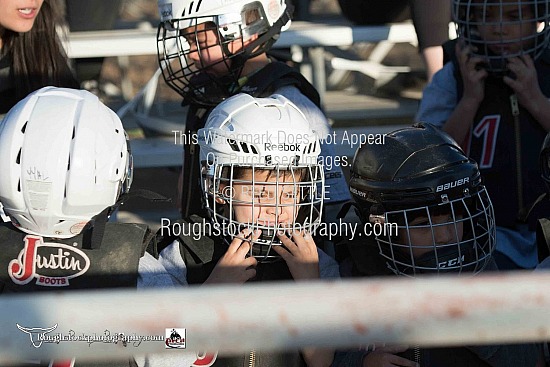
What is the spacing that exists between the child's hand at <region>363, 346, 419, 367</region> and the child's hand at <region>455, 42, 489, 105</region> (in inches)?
48.5

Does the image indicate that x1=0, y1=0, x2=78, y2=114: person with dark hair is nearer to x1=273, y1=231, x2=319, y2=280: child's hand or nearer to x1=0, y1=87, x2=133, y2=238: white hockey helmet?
x1=0, y1=87, x2=133, y2=238: white hockey helmet

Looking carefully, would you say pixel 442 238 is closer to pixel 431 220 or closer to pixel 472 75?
pixel 431 220

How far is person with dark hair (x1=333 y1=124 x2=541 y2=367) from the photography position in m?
2.50

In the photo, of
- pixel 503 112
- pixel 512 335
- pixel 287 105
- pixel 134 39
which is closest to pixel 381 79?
pixel 134 39

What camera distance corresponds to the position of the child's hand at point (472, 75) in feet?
10.8

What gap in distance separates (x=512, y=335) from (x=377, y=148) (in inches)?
58.6

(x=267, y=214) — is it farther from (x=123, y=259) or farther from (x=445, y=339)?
(x=445, y=339)

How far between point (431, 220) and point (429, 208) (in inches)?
1.4

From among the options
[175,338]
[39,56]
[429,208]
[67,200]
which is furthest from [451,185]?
[39,56]

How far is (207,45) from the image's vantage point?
3.19m

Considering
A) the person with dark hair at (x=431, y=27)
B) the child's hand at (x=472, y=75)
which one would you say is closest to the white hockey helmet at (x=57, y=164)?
the child's hand at (x=472, y=75)

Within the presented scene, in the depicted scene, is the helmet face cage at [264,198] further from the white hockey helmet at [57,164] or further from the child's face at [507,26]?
the child's face at [507,26]

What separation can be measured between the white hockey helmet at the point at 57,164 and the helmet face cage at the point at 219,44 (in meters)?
0.85

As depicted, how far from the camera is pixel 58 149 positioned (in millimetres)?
2268
